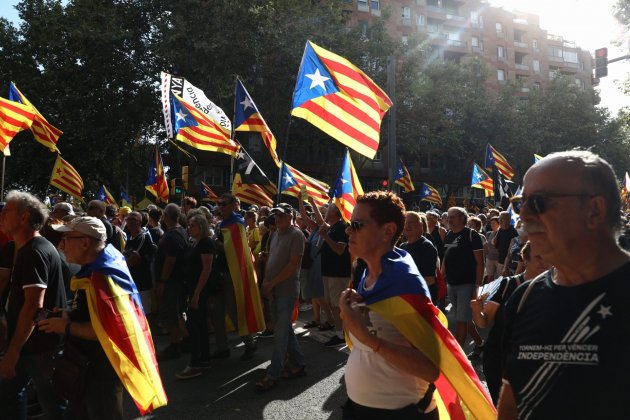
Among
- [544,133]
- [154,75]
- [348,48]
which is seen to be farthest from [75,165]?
[544,133]

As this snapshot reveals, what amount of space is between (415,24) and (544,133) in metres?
18.1

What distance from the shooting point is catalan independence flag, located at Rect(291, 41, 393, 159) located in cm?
579

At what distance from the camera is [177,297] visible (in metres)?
6.61

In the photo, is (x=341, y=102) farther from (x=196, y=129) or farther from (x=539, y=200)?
(x=539, y=200)

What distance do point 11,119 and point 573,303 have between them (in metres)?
10.2

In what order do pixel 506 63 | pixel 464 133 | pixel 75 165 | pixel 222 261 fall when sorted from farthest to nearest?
pixel 506 63 → pixel 464 133 → pixel 75 165 → pixel 222 261

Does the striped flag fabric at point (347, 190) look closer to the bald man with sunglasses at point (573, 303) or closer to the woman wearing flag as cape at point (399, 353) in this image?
the woman wearing flag as cape at point (399, 353)

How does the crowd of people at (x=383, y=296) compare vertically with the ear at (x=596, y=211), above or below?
below

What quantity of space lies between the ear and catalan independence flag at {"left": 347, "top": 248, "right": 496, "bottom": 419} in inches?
36.3

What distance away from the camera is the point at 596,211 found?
153 cm

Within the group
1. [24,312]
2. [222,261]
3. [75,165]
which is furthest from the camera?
[75,165]

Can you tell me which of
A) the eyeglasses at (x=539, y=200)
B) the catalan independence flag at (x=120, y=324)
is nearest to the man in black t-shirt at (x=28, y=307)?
the catalan independence flag at (x=120, y=324)

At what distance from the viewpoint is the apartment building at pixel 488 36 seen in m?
48.4

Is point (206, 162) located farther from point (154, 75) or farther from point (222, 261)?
point (222, 261)
